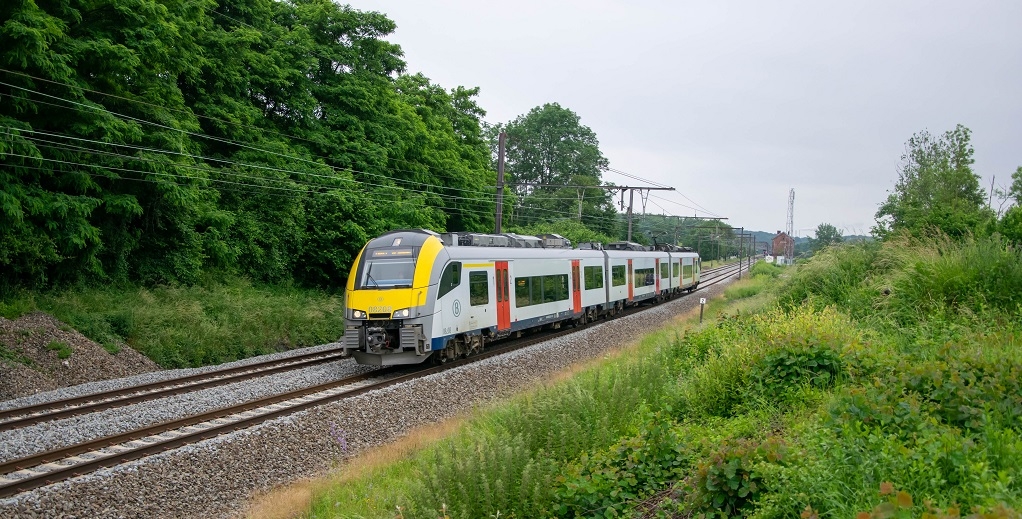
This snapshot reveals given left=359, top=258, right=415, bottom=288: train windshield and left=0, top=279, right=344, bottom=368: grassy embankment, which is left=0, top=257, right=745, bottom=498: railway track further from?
left=0, top=279, right=344, bottom=368: grassy embankment

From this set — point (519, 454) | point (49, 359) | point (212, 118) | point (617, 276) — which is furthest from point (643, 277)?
point (519, 454)

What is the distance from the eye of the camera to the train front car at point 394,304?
14.2m

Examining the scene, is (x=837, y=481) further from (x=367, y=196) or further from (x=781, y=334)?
(x=367, y=196)

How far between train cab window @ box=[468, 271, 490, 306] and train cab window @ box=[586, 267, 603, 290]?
7710 millimetres

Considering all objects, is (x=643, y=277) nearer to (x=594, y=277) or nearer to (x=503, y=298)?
(x=594, y=277)

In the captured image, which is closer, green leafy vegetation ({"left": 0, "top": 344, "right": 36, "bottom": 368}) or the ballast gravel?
the ballast gravel

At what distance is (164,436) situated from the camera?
30.5 feet

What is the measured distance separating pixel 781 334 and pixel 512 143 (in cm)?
5984

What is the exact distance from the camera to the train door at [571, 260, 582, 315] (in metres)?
22.4

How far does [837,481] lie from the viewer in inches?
171

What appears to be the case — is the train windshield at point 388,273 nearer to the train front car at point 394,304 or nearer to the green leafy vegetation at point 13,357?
the train front car at point 394,304

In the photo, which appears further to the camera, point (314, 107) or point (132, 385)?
point (314, 107)

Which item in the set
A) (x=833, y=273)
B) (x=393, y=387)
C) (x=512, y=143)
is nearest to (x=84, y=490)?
(x=393, y=387)

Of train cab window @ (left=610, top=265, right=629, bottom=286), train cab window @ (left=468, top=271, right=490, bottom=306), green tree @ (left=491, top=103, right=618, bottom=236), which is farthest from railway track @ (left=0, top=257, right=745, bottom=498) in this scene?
green tree @ (left=491, top=103, right=618, bottom=236)
